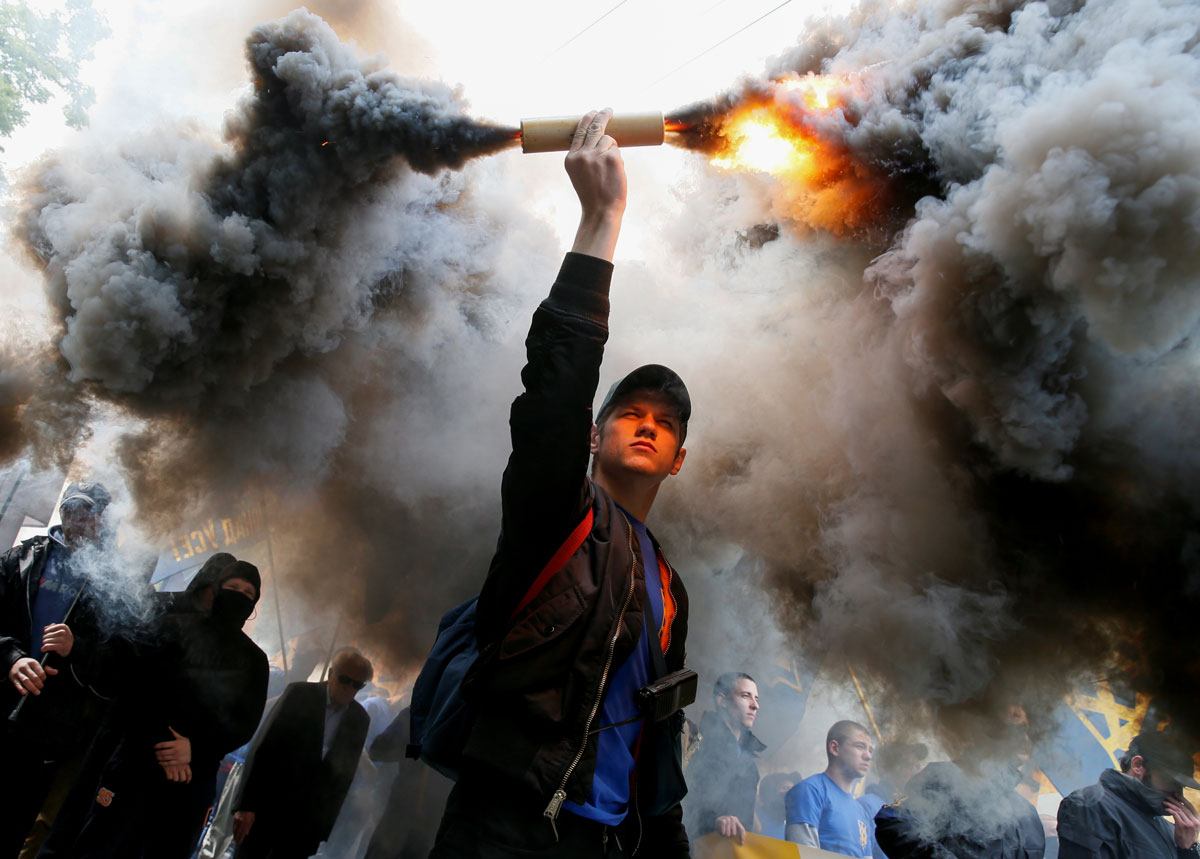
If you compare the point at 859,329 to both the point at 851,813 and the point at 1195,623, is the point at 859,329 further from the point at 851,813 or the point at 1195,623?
the point at 851,813

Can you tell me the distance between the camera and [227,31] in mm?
4688

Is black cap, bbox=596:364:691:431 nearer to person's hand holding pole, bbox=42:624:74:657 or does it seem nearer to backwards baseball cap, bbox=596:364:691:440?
backwards baseball cap, bbox=596:364:691:440

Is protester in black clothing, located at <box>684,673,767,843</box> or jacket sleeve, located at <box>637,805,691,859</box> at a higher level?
protester in black clothing, located at <box>684,673,767,843</box>

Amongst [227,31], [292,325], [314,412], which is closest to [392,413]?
[314,412]

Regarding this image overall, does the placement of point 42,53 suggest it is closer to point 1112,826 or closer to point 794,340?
point 794,340

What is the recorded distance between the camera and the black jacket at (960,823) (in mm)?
2973

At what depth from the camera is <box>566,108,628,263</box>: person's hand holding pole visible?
1.62m

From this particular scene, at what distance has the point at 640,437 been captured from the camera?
2.16 metres

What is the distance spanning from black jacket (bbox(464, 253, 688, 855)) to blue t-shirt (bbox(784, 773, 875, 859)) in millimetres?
3200

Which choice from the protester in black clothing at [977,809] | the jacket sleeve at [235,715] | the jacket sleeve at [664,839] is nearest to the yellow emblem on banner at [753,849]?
the protester in black clothing at [977,809]

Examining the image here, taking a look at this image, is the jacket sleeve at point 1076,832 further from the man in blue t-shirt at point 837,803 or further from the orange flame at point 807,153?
the orange flame at point 807,153

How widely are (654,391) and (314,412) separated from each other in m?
3.36

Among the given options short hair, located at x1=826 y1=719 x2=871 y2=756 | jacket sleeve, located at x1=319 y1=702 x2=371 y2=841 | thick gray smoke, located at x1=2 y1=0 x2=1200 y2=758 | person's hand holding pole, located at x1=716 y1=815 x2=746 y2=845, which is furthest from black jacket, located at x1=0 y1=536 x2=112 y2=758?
short hair, located at x1=826 y1=719 x2=871 y2=756

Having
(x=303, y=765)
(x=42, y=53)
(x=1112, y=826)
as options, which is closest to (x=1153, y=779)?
(x=1112, y=826)
